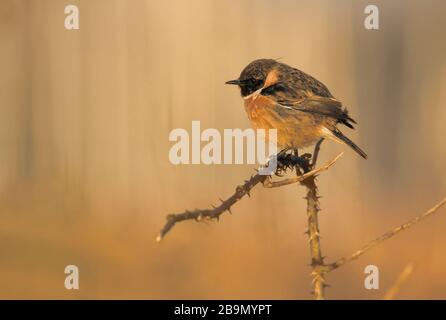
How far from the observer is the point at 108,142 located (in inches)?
245

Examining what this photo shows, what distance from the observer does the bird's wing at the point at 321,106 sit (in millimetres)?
4379

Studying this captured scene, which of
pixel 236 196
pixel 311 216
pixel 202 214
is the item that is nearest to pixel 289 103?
pixel 311 216

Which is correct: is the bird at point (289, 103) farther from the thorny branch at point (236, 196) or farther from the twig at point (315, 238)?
the twig at point (315, 238)

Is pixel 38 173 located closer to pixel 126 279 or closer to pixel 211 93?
pixel 126 279

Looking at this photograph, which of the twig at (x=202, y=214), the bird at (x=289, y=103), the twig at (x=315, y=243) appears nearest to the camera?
the twig at (x=202, y=214)

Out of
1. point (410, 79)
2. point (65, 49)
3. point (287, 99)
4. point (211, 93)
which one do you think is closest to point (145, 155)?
point (211, 93)

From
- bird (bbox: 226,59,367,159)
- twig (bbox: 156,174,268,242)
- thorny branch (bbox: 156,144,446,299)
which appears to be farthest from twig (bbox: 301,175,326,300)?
bird (bbox: 226,59,367,159)

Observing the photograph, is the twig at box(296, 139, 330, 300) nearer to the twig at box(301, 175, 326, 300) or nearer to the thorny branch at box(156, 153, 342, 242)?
the twig at box(301, 175, 326, 300)

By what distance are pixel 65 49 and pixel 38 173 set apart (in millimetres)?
1324

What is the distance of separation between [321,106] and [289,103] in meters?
0.27

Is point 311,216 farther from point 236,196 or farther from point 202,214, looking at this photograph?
point 202,214

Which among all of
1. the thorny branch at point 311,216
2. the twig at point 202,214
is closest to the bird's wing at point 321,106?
the thorny branch at point 311,216

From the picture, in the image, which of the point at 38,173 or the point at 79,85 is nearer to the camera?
the point at 38,173

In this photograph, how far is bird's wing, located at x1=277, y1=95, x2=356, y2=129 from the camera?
4379 mm
